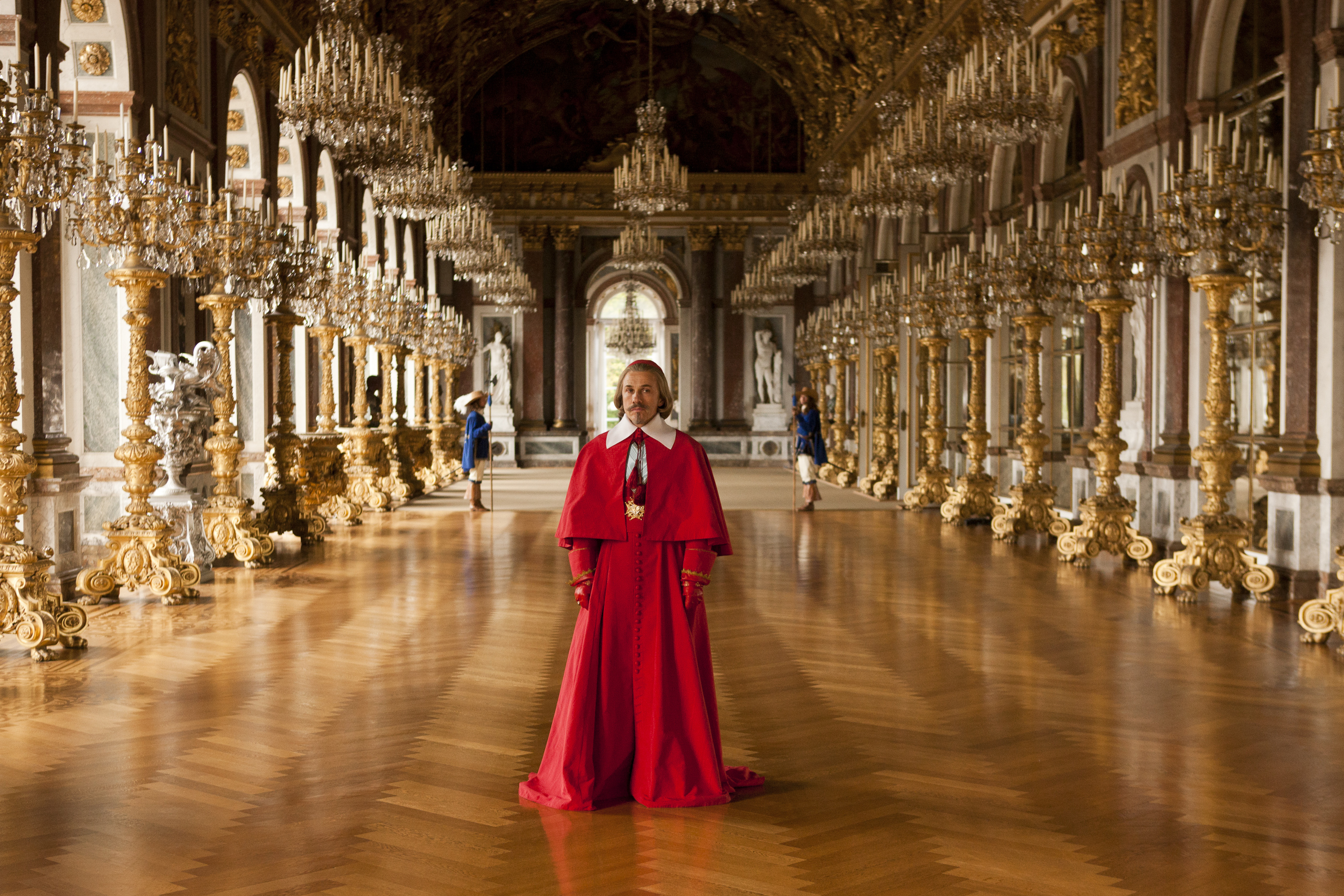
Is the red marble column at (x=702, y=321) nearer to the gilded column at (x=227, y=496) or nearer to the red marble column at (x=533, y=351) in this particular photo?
the red marble column at (x=533, y=351)

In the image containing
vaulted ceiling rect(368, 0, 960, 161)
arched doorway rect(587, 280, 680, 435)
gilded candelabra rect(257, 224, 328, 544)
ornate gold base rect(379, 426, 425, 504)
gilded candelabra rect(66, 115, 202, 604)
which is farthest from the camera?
arched doorway rect(587, 280, 680, 435)

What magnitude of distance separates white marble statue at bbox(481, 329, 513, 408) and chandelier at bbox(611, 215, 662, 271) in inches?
295

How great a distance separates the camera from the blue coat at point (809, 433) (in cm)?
1803

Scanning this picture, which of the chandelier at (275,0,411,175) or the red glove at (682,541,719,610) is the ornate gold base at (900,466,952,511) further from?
the red glove at (682,541,719,610)

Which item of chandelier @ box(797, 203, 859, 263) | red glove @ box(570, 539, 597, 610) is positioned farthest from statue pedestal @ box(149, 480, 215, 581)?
chandelier @ box(797, 203, 859, 263)

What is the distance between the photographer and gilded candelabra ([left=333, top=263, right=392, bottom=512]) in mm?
15594

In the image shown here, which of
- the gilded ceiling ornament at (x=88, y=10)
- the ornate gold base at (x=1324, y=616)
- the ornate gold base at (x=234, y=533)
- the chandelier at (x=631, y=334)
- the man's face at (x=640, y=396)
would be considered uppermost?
the gilded ceiling ornament at (x=88, y=10)

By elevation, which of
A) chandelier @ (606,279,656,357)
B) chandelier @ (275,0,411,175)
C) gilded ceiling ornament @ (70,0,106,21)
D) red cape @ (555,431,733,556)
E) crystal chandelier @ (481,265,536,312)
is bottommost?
→ red cape @ (555,431,733,556)

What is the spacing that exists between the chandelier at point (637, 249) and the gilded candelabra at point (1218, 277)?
14.8 metres

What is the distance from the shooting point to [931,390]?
16.9 meters

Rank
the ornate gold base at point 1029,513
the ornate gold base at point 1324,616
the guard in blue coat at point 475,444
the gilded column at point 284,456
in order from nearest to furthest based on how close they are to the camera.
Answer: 1. the ornate gold base at point 1324,616
2. the gilded column at point 284,456
3. the ornate gold base at point 1029,513
4. the guard in blue coat at point 475,444

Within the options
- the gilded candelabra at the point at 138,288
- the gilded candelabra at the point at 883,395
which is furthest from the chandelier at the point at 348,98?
the gilded candelabra at the point at 883,395

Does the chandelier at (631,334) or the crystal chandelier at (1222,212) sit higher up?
the chandelier at (631,334)

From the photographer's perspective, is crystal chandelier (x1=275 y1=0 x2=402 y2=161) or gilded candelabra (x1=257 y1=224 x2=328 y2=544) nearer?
crystal chandelier (x1=275 y1=0 x2=402 y2=161)
